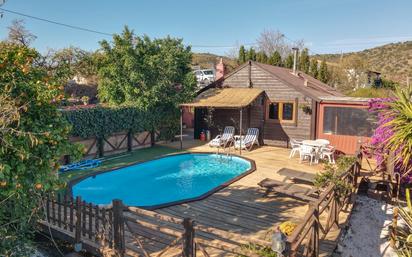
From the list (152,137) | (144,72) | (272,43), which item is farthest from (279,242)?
(272,43)

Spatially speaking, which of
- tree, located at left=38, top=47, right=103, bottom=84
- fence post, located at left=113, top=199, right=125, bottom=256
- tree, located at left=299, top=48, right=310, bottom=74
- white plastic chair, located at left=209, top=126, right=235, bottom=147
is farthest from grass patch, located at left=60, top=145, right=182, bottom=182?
tree, located at left=299, top=48, right=310, bottom=74

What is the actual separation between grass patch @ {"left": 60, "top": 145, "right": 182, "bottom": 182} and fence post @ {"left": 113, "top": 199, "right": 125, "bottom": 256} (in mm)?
7073

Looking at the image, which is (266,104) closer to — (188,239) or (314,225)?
(314,225)

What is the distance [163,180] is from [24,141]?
9.43m

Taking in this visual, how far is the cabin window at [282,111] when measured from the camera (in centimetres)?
1677

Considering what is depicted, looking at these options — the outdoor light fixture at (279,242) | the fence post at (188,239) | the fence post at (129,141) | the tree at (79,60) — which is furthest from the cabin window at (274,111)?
the tree at (79,60)

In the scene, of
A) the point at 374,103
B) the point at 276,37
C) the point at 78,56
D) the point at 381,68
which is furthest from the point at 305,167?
the point at 381,68

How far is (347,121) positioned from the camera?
1498 cm

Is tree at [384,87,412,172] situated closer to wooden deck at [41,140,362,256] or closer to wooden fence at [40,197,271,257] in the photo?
wooden deck at [41,140,362,256]

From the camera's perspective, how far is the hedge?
44.1ft

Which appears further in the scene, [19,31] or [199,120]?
[19,31]

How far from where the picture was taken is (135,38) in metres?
17.0

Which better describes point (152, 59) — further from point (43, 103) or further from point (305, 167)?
point (43, 103)

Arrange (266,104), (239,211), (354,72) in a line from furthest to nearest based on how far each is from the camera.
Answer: (354,72) < (266,104) < (239,211)
